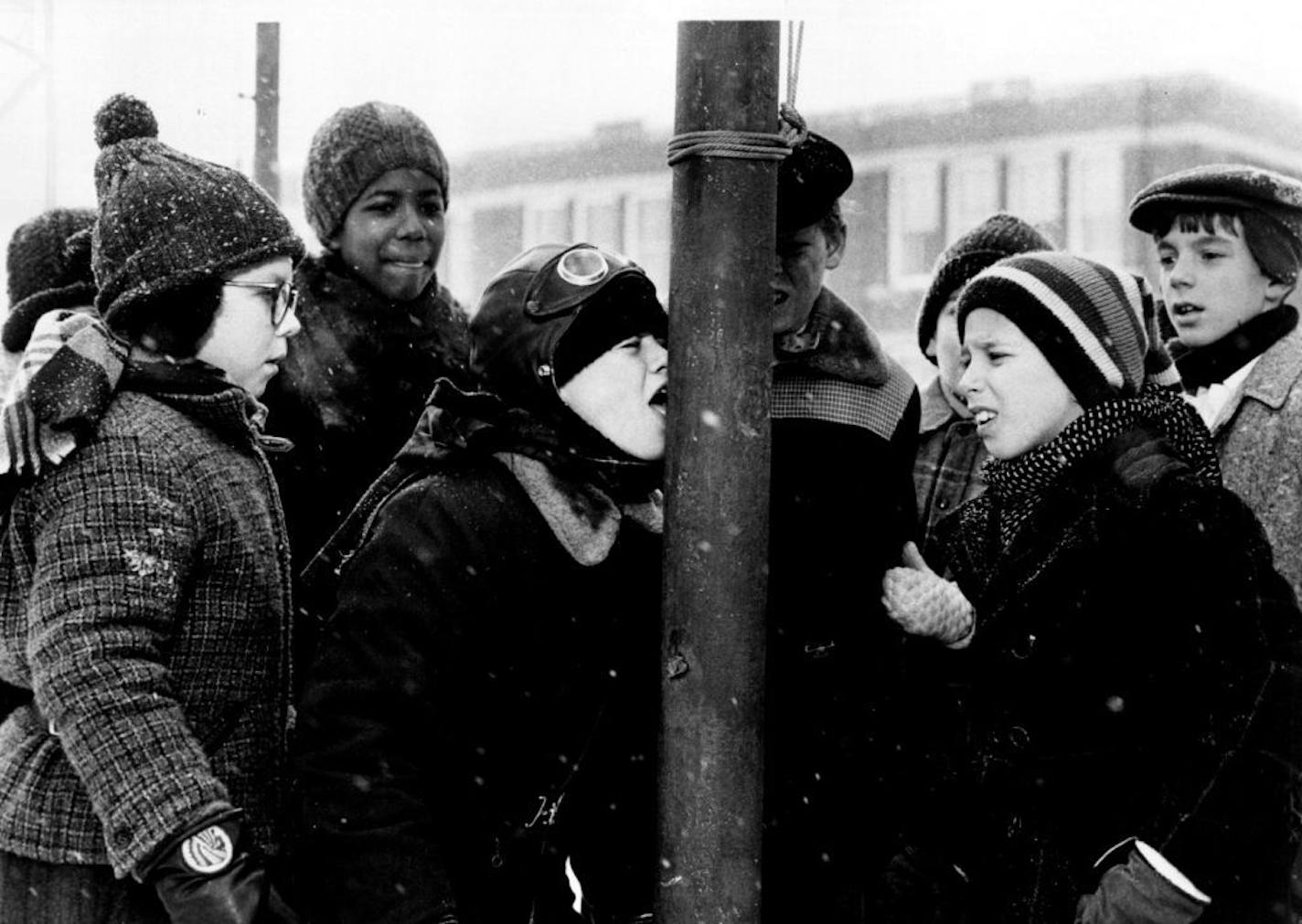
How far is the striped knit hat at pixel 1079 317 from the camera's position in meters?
2.96

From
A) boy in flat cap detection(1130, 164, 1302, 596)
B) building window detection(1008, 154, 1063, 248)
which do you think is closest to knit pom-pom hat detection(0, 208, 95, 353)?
boy in flat cap detection(1130, 164, 1302, 596)

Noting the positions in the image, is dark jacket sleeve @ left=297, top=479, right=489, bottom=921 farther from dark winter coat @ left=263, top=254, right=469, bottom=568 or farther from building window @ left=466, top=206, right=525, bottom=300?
building window @ left=466, top=206, right=525, bottom=300

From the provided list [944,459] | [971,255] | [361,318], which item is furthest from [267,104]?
[944,459]

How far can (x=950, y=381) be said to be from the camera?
4746mm

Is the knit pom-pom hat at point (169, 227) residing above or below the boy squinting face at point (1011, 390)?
above

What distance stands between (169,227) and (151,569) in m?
0.68

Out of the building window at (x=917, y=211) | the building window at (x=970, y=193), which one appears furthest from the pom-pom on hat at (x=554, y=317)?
the building window at (x=917, y=211)

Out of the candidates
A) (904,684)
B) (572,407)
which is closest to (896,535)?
(904,684)

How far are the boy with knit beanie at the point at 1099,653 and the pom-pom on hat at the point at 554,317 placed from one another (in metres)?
0.79

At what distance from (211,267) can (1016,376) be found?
159 cm

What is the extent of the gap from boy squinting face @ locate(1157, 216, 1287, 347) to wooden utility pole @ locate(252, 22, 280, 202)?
5517 mm

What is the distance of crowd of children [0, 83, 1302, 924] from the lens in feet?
8.12

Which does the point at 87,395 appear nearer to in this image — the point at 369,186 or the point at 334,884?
the point at 334,884

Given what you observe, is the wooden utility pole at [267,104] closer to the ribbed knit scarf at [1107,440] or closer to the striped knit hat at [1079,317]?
the striped knit hat at [1079,317]
